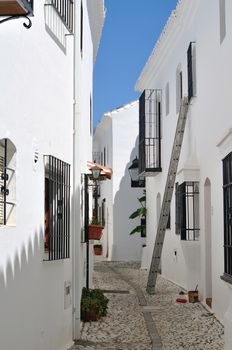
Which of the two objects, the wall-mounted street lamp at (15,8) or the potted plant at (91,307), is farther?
the potted plant at (91,307)

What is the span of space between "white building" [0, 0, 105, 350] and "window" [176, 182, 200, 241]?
486 centimetres

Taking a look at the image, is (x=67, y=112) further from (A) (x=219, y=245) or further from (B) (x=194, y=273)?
(B) (x=194, y=273)

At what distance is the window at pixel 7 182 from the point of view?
5.96 metres

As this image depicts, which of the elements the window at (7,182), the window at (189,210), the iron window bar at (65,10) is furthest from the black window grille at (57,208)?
the window at (189,210)

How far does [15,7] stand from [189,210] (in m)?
10.5

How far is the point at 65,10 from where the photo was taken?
29.5 feet

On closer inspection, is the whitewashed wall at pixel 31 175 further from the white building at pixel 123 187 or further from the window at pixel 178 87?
the white building at pixel 123 187

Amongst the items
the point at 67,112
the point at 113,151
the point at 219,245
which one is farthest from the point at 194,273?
the point at 113,151

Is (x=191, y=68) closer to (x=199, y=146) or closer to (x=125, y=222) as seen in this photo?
(x=199, y=146)

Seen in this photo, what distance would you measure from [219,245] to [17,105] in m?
6.19

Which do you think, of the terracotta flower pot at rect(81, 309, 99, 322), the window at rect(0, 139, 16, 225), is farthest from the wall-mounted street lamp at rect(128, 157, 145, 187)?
the window at rect(0, 139, 16, 225)

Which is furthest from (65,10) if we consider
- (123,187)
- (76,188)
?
(123,187)

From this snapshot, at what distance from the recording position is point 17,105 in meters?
6.14

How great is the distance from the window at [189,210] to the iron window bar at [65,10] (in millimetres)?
5632
